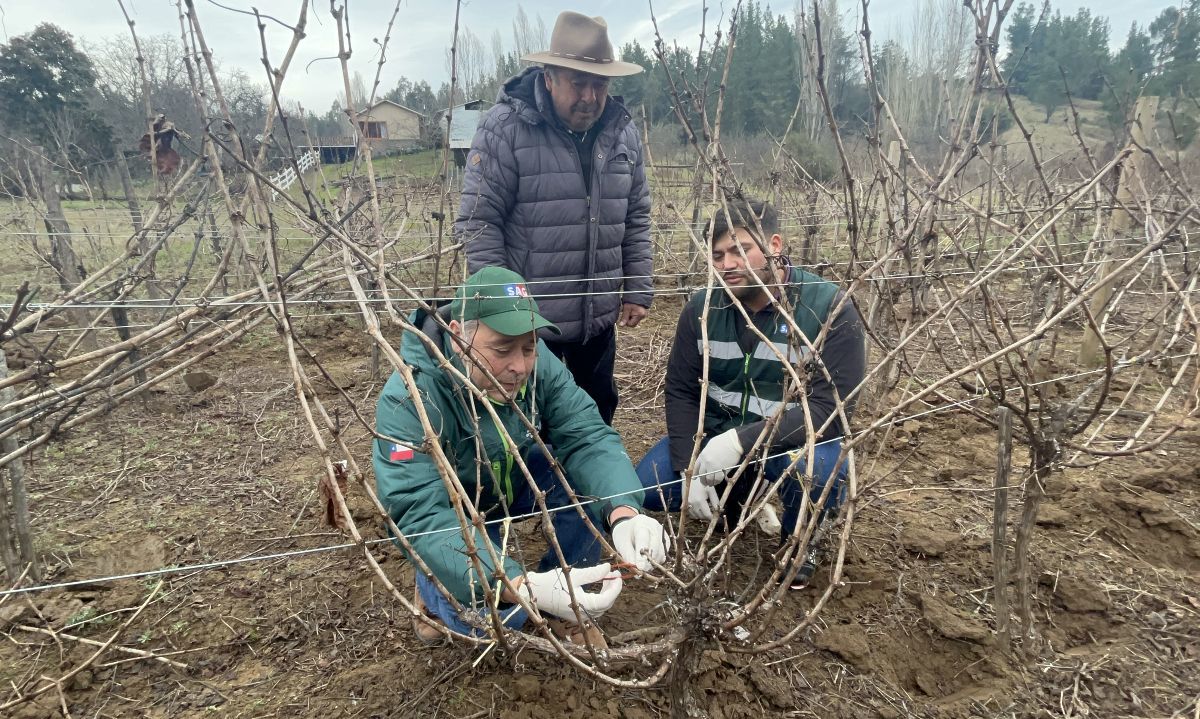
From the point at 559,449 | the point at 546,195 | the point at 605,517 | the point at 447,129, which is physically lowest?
the point at 605,517

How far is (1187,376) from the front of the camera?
3951 mm

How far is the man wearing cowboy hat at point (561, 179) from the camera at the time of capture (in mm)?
2412

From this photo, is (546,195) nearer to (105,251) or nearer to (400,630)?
(400,630)

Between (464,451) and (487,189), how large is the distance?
1064 mm

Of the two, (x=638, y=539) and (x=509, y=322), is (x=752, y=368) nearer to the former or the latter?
(x=638, y=539)

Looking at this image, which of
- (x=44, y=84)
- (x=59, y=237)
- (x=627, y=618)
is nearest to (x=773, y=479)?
(x=627, y=618)

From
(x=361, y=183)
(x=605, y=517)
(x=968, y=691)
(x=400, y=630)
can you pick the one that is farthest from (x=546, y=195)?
(x=361, y=183)

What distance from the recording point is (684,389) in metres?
2.47

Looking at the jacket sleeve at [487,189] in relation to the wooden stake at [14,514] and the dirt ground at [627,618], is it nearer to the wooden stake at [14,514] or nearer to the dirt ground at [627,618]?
the dirt ground at [627,618]

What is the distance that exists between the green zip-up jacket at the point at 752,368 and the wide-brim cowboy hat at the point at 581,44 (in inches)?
37.5

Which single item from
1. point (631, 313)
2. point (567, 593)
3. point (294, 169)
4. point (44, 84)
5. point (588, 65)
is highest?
point (44, 84)

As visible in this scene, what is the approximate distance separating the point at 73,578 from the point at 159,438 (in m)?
1.36

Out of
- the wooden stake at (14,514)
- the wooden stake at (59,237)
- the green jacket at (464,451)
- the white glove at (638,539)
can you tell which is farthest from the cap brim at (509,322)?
the wooden stake at (59,237)

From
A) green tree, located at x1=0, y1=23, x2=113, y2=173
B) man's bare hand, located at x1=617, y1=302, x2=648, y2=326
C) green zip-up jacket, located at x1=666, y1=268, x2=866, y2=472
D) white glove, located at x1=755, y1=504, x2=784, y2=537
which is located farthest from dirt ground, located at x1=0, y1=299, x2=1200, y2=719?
green tree, located at x1=0, y1=23, x2=113, y2=173
